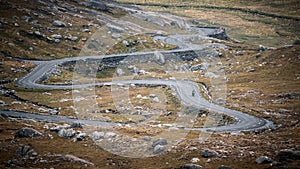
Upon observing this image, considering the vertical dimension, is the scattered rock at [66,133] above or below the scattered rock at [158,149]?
below

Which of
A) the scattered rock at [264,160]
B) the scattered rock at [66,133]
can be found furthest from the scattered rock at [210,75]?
the scattered rock at [264,160]

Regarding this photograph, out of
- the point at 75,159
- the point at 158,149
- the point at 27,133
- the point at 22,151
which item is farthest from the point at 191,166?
the point at 27,133

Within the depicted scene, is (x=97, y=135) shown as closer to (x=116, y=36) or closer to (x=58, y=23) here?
(x=116, y=36)

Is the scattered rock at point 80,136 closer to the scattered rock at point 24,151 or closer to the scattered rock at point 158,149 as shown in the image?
the scattered rock at point 24,151

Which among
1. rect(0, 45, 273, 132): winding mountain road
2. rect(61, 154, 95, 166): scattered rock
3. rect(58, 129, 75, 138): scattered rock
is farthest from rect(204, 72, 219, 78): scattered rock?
rect(61, 154, 95, 166): scattered rock

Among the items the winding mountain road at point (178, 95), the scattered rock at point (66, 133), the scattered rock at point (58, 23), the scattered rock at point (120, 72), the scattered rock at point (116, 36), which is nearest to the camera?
the scattered rock at point (66, 133)

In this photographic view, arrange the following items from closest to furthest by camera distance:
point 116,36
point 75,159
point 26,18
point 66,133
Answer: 1. point 75,159
2. point 66,133
3. point 26,18
4. point 116,36

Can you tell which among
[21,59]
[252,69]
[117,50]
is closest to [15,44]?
[21,59]
